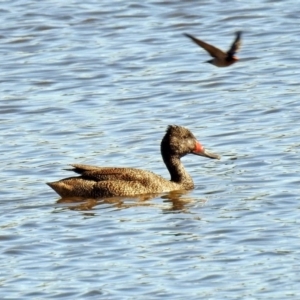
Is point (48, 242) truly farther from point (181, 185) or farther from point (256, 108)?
point (256, 108)

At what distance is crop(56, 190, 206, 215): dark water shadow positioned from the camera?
13.1 metres

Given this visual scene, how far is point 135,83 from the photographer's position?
18.2m

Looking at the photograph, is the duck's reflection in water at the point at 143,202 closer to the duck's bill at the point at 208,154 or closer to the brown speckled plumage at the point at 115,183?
the brown speckled plumage at the point at 115,183

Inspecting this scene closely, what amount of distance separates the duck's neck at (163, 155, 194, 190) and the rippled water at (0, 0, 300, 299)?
0.61 ft

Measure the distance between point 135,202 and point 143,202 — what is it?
0.08 metres

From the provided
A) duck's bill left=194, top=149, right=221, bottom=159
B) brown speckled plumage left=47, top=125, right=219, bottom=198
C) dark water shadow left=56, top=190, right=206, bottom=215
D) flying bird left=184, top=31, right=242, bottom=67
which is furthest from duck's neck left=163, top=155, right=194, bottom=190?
flying bird left=184, top=31, right=242, bottom=67

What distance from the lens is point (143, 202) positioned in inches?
527

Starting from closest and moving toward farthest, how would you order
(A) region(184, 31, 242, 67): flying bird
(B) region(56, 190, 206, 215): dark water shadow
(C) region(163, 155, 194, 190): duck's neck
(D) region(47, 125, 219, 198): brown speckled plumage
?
(A) region(184, 31, 242, 67): flying bird
(B) region(56, 190, 206, 215): dark water shadow
(D) region(47, 125, 219, 198): brown speckled plumage
(C) region(163, 155, 194, 190): duck's neck

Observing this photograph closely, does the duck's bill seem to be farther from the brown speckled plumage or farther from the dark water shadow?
the dark water shadow

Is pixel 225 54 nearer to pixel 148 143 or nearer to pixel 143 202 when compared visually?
pixel 143 202

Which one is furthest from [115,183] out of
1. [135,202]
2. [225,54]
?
[225,54]

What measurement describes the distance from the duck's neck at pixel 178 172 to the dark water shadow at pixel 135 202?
4.4 inches

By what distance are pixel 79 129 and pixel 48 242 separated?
179 inches

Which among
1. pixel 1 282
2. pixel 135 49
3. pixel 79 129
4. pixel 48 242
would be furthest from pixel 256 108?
pixel 1 282
